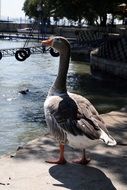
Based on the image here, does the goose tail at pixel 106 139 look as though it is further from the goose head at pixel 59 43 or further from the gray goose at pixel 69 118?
the goose head at pixel 59 43

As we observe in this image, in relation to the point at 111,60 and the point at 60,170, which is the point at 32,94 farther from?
the point at 60,170

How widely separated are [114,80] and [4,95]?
8748 millimetres

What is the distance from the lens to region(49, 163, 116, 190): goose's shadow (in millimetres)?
5488

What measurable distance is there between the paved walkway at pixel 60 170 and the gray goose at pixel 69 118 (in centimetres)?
22

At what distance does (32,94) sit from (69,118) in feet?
57.1

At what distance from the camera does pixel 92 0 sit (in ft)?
121

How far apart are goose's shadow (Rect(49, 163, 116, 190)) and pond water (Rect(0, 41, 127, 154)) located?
6241mm

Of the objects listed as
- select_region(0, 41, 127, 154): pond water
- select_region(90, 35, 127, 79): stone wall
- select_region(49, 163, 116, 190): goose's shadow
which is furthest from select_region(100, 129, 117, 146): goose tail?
select_region(90, 35, 127, 79): stone wall

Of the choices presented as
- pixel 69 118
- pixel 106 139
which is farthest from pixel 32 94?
pixel 106 139

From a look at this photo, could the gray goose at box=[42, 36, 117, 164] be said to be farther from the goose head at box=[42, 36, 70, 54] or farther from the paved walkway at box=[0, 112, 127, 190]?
the paved walkway at box=[0, 112, 127, 190]

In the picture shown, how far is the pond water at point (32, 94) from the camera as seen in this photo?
595 inches

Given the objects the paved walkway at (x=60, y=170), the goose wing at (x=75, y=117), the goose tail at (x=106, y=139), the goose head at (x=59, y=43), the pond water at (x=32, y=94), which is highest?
the goose head at (x=59, y=43)

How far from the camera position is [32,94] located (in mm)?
23203

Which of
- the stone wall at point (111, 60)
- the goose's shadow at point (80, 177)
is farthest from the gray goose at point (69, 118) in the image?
the stone wall at point (111, 60)
